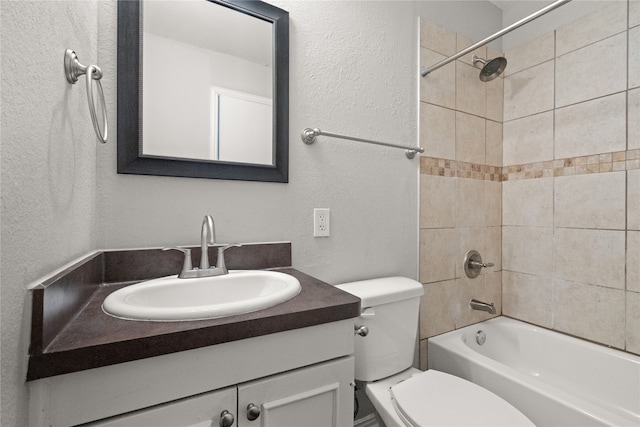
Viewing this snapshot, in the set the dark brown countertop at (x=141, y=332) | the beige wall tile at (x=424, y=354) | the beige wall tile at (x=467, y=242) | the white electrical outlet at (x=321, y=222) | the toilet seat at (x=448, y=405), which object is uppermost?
the white electrical outlet at (x=321, y=222)

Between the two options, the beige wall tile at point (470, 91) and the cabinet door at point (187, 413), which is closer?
the cabinet door at point (187, 413)

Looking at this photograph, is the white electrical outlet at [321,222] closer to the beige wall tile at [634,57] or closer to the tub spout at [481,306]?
the tub spout at [481,306]

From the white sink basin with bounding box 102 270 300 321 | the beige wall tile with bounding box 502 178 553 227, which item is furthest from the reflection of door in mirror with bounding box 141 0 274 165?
the beige wall tile with bounding box 502 178 553 227

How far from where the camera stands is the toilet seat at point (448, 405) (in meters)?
0.94

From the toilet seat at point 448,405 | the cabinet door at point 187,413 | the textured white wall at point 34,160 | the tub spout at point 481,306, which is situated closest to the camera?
the textured white wall at point 34,160

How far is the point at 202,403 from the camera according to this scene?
2.13 feet

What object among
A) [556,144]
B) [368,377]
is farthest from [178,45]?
[556,144]

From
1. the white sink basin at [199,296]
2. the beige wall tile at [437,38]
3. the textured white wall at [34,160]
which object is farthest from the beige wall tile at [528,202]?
the textured white wall at [34,160]

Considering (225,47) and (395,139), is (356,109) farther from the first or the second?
(225,47)

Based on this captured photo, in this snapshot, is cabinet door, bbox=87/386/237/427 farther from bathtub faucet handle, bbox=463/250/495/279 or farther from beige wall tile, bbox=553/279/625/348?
beige wall tile, bbox=553/279/625/348

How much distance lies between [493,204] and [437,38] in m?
1.04

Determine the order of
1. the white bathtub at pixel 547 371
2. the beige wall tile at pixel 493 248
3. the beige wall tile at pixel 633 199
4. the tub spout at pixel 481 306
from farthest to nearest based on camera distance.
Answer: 1. the beige wall tile at pixel 493 248
2. the tub spout at pixel 481 306
3. the beige wall tile at pixel 633 199
4. the white bathtub at pixel 547 371

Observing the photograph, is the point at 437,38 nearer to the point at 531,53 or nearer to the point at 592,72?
the point at 531,53

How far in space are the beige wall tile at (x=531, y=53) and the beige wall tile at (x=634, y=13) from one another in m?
0.32
